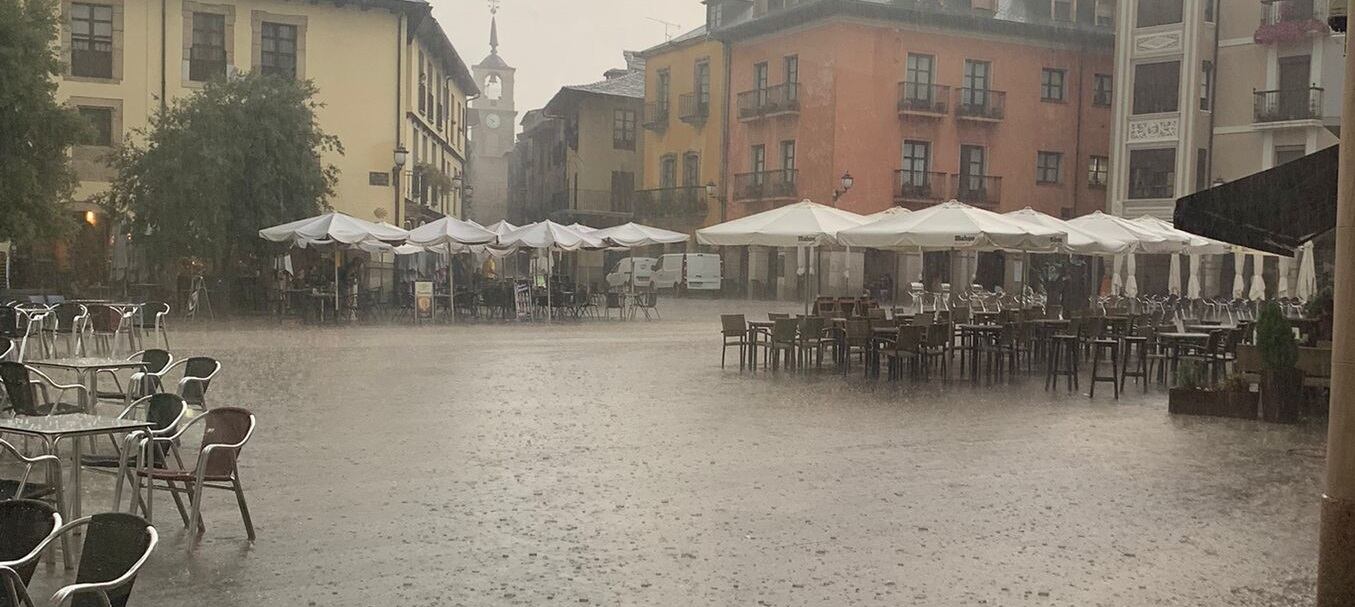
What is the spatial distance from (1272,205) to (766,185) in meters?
29.5

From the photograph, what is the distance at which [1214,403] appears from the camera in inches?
455

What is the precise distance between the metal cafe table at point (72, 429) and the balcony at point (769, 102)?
34362 mm

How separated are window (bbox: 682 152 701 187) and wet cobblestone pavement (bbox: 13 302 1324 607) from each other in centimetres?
3183

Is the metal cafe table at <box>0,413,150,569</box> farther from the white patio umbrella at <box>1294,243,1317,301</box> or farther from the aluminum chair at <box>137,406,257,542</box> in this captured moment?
the white patio umbrella at <box>1294,243,1317,301</box>

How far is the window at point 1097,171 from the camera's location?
4144 cm

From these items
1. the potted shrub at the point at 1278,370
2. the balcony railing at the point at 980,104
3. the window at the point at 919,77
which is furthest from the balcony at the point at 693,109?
the potted shrub at the point at 1278,370

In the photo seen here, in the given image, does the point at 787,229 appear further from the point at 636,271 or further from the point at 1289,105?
the point at 636,271

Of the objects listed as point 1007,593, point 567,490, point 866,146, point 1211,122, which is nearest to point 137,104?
point 866,146

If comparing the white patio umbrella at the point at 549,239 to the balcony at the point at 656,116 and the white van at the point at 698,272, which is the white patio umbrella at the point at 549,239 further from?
the balcony at the point at 656,116

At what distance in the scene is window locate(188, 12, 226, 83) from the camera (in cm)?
2989

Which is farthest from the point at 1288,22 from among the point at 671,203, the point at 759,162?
the point at 671,203

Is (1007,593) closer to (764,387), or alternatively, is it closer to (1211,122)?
(764,387)

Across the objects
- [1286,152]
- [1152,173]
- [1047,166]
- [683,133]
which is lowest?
[1152,173]

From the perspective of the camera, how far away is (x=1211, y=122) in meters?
37.2
